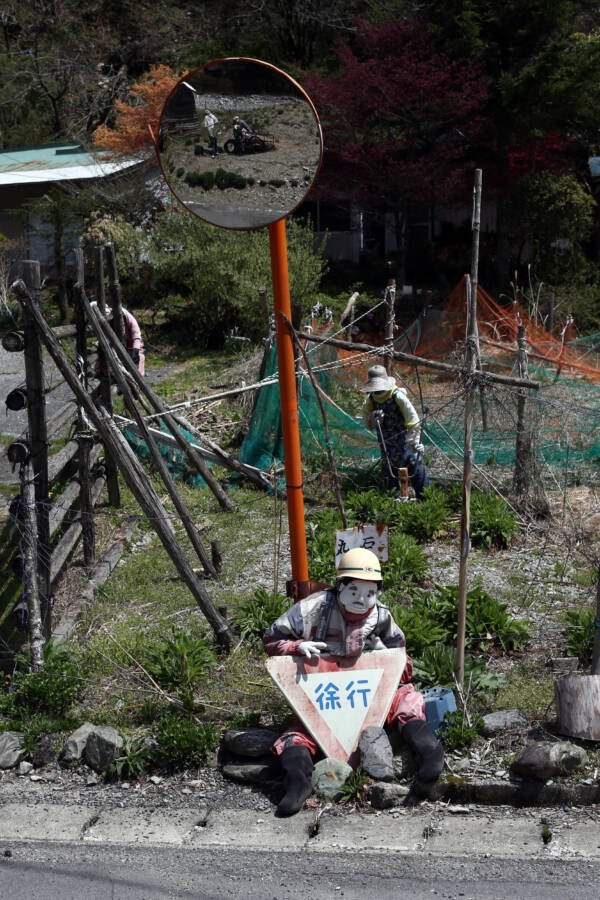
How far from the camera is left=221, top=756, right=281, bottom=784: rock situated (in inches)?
194

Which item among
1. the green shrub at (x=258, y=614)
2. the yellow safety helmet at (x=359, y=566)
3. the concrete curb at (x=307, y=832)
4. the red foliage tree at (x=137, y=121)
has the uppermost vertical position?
the red foliage tree at (x=137, y=121)

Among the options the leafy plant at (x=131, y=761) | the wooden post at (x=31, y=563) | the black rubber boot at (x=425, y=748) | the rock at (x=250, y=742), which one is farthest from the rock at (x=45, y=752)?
the black rubber boot at (x=425, y=748)

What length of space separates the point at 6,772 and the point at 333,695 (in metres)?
1.74

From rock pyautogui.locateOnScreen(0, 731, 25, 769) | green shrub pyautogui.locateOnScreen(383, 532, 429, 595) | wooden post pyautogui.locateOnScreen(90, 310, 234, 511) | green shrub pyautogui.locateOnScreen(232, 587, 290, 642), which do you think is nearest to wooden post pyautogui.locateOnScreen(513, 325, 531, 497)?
green shrub pyautogui.locateOnScreen(383, 532, 429, 595)

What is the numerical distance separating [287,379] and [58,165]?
60.1 ft

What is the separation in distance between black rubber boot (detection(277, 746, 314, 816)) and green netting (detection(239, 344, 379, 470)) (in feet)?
16.1

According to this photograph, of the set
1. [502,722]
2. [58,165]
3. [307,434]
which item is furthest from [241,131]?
[58,165]

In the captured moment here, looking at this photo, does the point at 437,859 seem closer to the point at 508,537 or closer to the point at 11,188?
the point at 508,537

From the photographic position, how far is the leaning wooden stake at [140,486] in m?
5.93

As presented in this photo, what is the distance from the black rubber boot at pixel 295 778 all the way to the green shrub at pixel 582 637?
1.82 metres

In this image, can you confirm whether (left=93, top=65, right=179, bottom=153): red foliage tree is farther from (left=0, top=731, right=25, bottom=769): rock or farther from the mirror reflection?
(left=0, top=731, right=25, bottom=769): rock

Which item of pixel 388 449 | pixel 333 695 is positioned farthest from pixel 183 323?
pixel 333 695

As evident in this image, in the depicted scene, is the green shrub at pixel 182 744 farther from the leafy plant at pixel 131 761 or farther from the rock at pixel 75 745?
the rock at pixel 75 745

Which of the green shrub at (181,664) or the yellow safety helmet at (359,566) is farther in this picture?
the green shrub at (181,664)
